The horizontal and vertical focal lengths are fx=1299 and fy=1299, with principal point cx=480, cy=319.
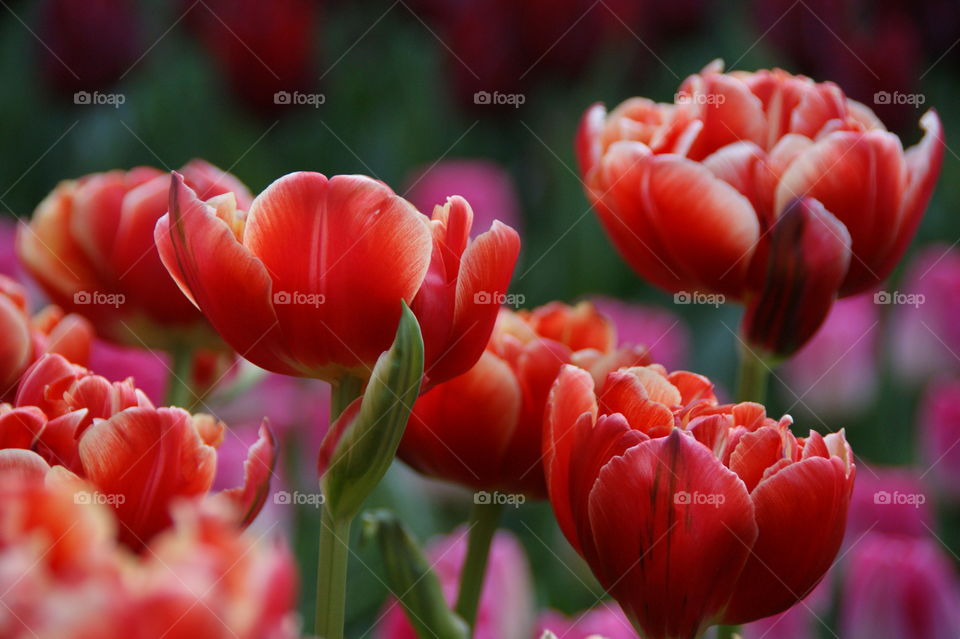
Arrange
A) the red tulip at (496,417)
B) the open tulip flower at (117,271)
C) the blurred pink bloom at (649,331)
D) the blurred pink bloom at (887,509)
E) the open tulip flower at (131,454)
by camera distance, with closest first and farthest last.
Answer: the open tulip flower at (131,454) < the red tulip at (496,417) < the open tulip flower at (117,271) < the blurred pink bloom at (887,509) < the blurred pink bloom at (649,331)

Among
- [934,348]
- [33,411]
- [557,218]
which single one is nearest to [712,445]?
[33,411]

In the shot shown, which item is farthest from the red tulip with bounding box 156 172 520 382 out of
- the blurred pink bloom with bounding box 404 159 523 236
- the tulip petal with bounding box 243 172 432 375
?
the blurred pink bloom with bounding box 404 159 523 236

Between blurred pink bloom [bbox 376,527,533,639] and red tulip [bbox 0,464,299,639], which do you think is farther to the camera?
blurred pink bloom [bbox 376,527,533,639]

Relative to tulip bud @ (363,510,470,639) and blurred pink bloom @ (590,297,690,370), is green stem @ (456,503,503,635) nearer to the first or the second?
tulip bud @ (363,510,470,639)

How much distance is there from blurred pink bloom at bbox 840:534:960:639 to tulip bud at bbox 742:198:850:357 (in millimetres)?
183

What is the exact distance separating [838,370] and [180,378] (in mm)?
705

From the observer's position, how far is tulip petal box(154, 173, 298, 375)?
13.8 inches

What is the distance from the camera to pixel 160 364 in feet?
2.15

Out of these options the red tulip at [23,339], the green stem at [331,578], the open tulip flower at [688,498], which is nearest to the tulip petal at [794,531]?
the open tulip flower at [688,498]

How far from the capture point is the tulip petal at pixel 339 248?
0.36 m

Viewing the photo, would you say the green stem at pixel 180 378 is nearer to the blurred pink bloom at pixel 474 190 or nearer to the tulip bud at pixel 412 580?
the tulip bud at pixel 412 580

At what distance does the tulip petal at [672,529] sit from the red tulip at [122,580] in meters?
0.15

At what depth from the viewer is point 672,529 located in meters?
0.35

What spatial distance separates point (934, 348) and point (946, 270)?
5.0 inches
